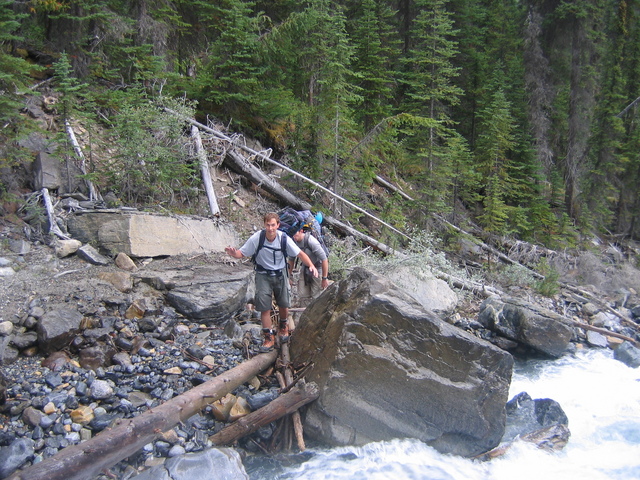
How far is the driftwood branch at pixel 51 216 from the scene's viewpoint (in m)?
8.05

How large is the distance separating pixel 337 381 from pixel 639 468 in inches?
181

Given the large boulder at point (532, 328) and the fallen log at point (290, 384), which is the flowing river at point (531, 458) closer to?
the fallen log at point (290, 384)

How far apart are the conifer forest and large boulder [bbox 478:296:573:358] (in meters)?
4.54

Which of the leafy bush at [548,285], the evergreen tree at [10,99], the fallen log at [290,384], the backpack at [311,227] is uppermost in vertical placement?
the evergreen tree at [10,99]

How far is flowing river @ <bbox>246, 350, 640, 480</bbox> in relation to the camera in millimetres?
5516

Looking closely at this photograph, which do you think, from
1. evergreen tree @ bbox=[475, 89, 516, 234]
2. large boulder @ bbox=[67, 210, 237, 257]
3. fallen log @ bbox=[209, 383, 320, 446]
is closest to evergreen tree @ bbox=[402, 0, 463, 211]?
evergreen tree @ bbox=[475, 89, 516, 234]

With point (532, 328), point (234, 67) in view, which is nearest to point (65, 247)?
point (234, 67)

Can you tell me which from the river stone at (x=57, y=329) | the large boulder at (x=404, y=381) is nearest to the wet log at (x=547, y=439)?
the large boulder at (x=404, y=381)

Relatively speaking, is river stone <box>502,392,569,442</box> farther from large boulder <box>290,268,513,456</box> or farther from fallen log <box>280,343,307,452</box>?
fallen log <box>280,343,307,452</box>

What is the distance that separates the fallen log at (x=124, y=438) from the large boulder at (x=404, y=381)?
4.54 ft

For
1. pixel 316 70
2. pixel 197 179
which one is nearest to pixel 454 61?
pixel 316 70

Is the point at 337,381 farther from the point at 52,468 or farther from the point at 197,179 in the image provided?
the point at 197,179

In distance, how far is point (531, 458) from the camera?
630 cm

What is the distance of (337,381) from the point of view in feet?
19.3
